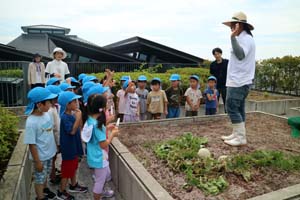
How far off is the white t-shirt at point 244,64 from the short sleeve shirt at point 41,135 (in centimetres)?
272

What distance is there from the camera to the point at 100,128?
10.3ft

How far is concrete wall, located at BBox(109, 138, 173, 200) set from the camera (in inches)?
108

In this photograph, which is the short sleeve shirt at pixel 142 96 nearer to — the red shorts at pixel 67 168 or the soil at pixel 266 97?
the red shorts at pixel 67 168

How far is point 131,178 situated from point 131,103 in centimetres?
229

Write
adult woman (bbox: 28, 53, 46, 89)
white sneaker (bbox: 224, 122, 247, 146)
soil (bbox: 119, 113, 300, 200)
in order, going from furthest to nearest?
adult woman (bbox: 28, 53, 46, 89), white sneaker (bbox: 224, 122, 247, 146), soil (bbox: 119, 113, 300, 200)

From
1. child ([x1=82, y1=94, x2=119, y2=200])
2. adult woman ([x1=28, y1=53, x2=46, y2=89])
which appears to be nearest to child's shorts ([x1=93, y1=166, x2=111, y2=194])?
child ([x1=82, y1=94, x2=119, y2=200])

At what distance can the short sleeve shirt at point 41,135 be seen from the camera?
302cm

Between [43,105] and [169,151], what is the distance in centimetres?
185

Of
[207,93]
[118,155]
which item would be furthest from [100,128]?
[207,93]

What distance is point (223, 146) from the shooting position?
4.32m

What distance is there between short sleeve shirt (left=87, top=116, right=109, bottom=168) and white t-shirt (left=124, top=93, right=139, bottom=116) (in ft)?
6.76

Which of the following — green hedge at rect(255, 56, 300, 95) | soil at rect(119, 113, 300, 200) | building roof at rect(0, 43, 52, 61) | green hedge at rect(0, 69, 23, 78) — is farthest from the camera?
green hedge at rect(255, 56, 300, 95)

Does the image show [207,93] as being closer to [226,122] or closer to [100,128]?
[226,122]

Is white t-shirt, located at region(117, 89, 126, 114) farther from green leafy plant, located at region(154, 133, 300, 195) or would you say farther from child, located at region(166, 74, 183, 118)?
green leafy plant, located at region(154, 133, 300, 195)
